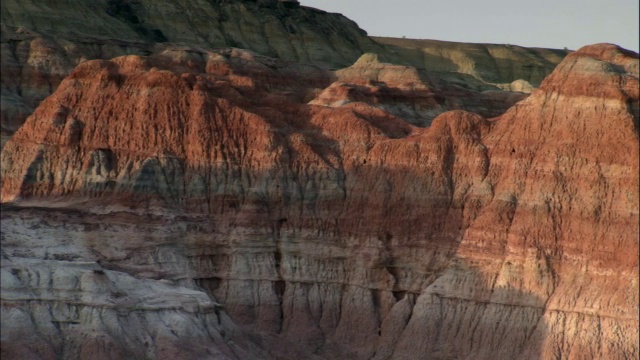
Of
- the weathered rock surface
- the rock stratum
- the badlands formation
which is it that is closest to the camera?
the badlands formation

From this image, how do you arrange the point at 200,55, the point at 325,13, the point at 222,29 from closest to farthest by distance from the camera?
the point at 200,55, the point at 222,29, the point at 325,13

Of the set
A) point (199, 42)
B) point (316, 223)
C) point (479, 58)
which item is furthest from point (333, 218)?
point (479, 58)

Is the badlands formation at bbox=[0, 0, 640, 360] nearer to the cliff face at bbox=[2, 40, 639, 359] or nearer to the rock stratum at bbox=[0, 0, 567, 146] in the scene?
the cliff face at bbox=[2, 40, 639, 359]

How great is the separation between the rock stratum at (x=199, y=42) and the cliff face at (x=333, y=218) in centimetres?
2597

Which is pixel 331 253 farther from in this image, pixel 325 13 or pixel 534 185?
pixel 325 13

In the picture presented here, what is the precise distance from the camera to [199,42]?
436ft

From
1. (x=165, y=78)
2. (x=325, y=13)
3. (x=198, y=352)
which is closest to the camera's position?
(x=198, y=352)

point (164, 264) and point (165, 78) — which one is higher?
point (165, 78)

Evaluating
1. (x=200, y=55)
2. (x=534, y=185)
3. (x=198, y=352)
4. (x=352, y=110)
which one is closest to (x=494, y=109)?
(x=200, y=55)

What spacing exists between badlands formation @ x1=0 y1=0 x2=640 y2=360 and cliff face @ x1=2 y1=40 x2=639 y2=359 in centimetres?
8

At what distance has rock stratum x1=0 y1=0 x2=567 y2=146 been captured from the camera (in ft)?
352

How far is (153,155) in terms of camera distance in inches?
2945

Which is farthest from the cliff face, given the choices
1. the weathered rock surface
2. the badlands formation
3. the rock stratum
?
the weathered rock surface

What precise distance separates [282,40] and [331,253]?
70.0 metres
